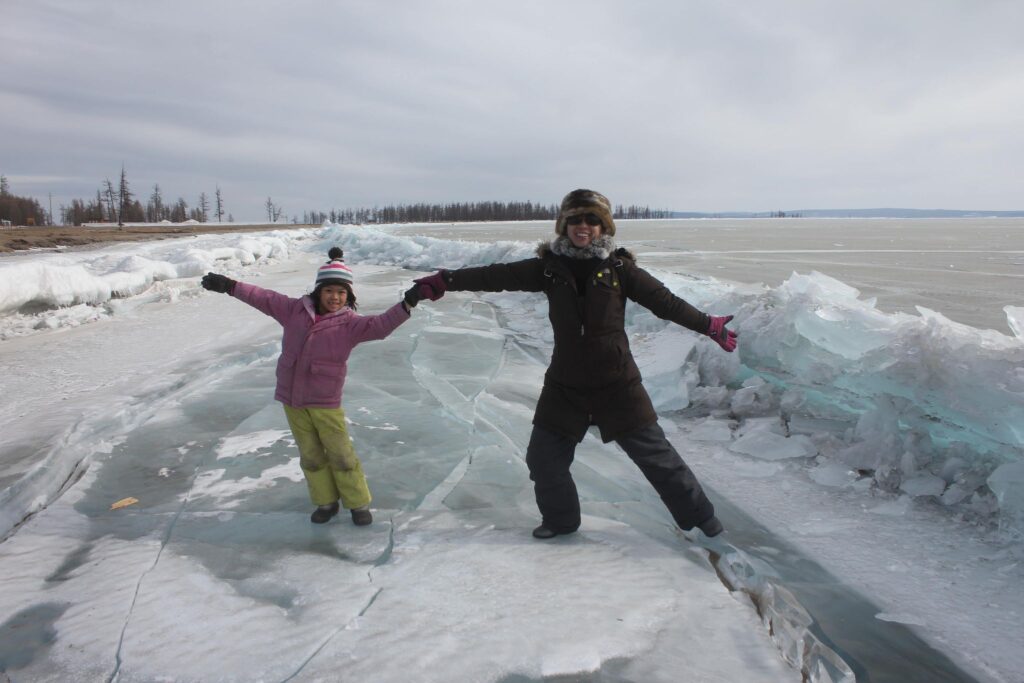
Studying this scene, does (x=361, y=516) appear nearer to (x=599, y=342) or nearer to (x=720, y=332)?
(x=599, y=342)

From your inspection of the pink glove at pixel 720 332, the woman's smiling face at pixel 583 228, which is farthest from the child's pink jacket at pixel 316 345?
the pink glove at pixel 720 332

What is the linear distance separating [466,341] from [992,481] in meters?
5.41

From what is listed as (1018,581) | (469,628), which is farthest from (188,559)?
(1018,581)

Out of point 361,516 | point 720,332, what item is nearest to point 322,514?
point 361,516

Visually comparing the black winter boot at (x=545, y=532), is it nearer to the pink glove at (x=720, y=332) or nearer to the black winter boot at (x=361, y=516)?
the black winter boot at (x=361, y=516)

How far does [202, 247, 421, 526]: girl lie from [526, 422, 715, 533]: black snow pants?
0.85m

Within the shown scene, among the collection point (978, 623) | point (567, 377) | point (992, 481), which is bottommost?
point (978, 623)

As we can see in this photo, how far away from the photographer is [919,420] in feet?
11.2

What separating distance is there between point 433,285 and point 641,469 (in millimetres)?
1245

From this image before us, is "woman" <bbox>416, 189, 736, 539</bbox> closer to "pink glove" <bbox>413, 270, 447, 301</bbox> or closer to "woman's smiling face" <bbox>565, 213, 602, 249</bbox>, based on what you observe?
"woman's smiling face" <bbox>565, 213, 602, 249</bbox>

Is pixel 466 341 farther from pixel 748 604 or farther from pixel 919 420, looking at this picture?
pixel 748 604

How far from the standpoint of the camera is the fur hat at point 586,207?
2.40 m

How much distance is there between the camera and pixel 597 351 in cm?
239

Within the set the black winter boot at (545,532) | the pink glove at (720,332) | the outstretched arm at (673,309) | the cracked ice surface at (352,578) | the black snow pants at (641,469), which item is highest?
the outstretched arm at (673,309)
